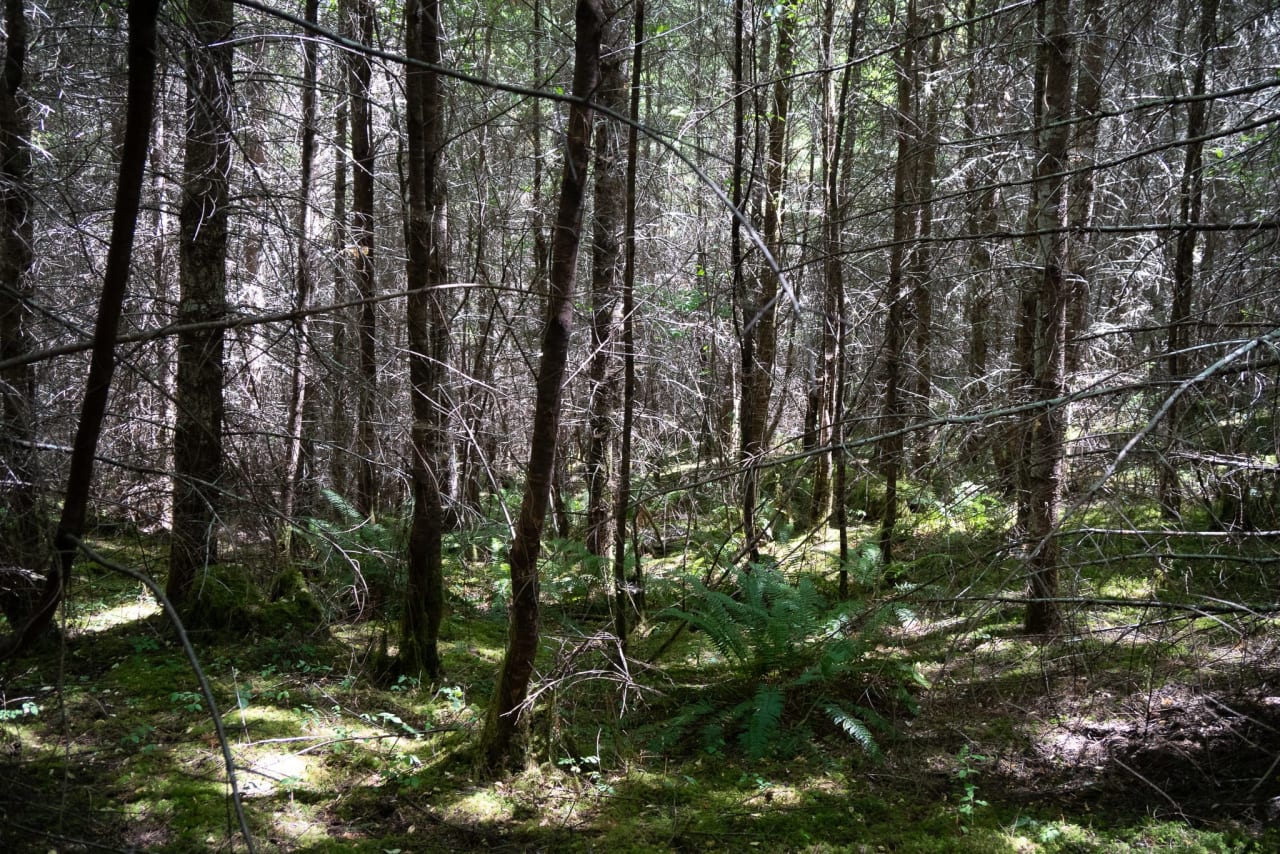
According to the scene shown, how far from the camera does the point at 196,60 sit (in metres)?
2.25

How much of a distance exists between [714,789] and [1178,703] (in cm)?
306

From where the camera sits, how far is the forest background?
3250 millimetres

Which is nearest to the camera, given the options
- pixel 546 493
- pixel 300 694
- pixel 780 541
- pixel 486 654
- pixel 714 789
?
pixel 546 493

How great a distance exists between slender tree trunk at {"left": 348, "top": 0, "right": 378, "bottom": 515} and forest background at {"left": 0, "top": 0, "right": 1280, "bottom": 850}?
0.26ft

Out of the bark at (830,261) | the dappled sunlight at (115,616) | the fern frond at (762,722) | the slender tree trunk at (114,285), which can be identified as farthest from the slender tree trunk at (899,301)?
the dappled sunlight at (115,616)

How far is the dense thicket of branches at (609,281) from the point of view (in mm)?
3242

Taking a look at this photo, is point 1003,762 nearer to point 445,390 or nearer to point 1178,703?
point 1178,703

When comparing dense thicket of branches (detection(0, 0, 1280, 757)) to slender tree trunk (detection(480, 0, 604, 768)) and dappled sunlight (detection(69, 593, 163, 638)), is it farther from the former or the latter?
dappled sunlight (detection(69, 593, 163, 638))

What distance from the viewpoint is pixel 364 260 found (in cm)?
786

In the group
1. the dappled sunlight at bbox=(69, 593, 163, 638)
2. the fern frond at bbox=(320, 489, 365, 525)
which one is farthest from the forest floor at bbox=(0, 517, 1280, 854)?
the fern frond at bbox=(320, 489, 365, 525)

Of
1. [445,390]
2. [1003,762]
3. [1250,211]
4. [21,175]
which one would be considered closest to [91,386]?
[445,390]

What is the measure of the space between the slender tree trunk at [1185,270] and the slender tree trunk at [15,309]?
14.4ft

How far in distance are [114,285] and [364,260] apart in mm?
6783

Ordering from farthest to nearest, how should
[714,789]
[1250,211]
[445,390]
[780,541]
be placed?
[780,541] < [1250,211] < [445,390] < [714,789]
